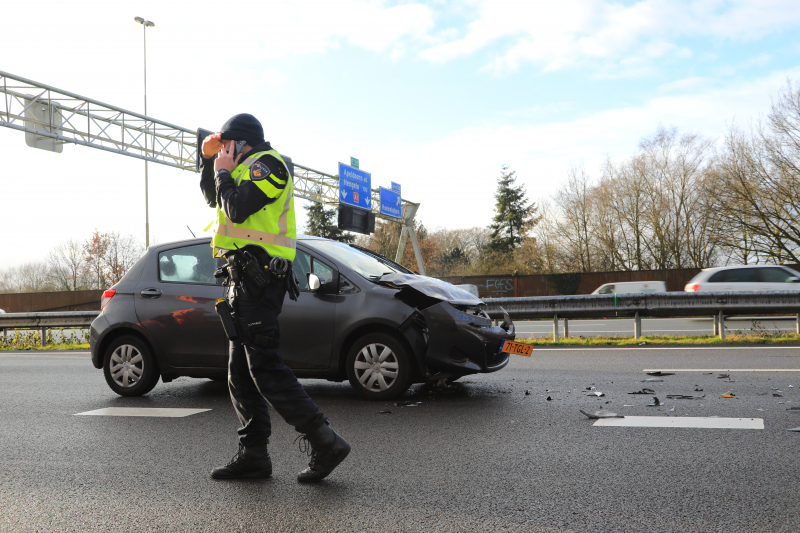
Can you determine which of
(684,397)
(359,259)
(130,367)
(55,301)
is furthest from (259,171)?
(55,301)

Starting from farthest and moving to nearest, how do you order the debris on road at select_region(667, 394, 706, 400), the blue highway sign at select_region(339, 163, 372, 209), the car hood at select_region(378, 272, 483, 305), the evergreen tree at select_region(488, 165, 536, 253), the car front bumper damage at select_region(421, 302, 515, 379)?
the evergreen tree at select_region(488, 165, 536, 253) → the blue highway sign at select_region(339, 163, 372, 209) → the car hood at select_region(378, 272, 483, 305) → the car front bumper damage at select_region(421, 302, 515, 379) → the debris on road at select_region(667, 394, 706, 400)

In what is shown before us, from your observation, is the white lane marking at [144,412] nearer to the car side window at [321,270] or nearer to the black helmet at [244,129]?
the car side window at [321,270]

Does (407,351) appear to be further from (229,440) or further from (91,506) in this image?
(91,506)

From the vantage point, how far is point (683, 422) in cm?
452

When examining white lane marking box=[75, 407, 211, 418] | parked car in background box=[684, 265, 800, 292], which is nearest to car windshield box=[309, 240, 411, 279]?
white lane marking box=[75, 407, 211, 418]

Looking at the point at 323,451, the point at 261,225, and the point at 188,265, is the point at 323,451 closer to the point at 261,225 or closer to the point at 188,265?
the point at 261,225

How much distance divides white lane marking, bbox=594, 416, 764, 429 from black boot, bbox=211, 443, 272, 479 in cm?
246

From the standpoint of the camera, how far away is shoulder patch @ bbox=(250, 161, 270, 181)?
3.41m

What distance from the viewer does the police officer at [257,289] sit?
3.36m

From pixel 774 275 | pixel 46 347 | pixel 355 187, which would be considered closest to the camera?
pixel 46 347

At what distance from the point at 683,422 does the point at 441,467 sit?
2.03 m

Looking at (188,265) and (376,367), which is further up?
(188,265)

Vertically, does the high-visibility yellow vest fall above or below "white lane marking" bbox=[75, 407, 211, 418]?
above

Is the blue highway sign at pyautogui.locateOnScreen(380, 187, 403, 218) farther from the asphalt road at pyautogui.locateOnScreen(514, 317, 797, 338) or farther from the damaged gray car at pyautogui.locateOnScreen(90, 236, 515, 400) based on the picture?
the damaged gray car at pyautogui.locateOnScreen(90, 236, 515, 400)
